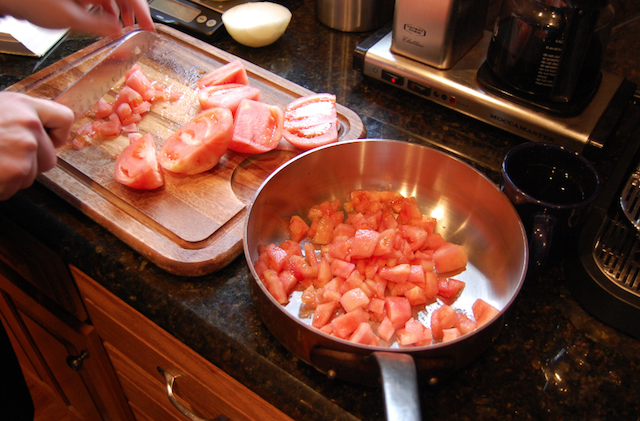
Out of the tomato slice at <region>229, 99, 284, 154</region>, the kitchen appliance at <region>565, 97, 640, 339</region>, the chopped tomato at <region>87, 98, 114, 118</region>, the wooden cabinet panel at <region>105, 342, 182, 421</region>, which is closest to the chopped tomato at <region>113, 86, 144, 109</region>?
the chopped tomato at <region>87, 98, 114, 118</region>

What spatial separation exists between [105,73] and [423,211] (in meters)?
0.76

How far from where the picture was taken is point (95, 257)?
95cm

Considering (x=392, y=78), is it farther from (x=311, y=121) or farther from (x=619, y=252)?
(x=619, y=252)

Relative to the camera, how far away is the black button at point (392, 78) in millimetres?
1222

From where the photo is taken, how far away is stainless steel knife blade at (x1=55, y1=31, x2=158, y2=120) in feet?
3.51

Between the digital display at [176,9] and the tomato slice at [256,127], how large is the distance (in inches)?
18.1

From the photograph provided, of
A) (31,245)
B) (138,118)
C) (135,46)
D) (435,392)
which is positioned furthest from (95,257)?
(435,392)

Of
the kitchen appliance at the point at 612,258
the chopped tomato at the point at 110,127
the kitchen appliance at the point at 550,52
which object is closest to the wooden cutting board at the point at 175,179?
the chopped tomato at the point at 110,127

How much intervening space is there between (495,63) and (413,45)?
189 millimetres

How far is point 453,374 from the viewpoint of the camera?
2.51 ft

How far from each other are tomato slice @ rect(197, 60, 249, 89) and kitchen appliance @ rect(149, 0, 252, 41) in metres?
0.22

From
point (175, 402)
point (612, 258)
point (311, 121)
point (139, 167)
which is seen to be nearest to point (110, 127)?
point (139, 167)

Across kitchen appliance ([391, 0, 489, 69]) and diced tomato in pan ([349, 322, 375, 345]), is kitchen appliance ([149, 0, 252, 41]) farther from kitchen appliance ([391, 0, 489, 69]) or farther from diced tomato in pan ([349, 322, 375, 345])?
diced tomato in pan ([349, 322, 375, 345])

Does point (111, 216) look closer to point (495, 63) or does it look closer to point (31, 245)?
point (31, 245)
